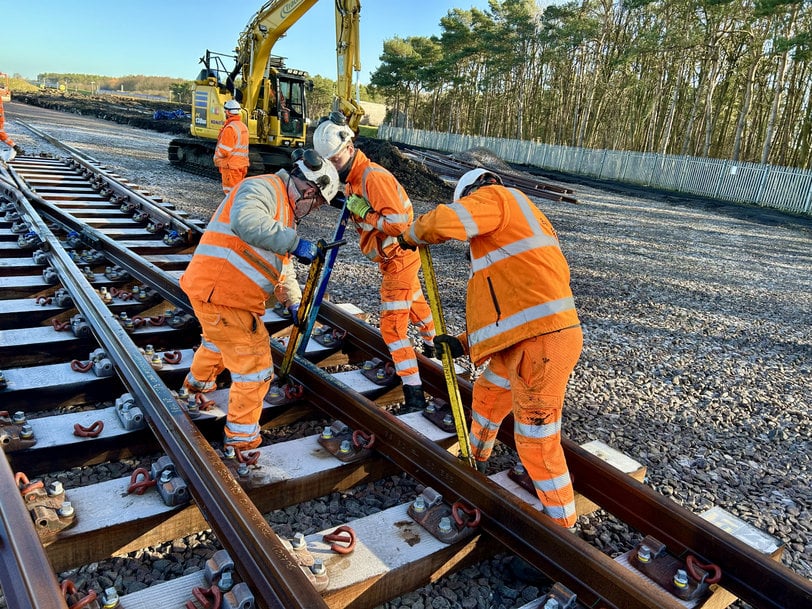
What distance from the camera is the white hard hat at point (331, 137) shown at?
3.88m

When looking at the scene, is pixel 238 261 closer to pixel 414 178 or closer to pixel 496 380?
pixel 496 380

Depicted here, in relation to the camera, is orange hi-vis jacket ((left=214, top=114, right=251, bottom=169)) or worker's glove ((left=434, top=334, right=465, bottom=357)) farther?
orange hi-vis jacket ((left=214, top=114, right=251, bottom=169))

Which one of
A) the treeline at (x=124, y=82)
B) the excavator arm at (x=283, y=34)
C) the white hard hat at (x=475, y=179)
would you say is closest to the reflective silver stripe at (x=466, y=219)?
the white hard hat at (x=475, y=179)

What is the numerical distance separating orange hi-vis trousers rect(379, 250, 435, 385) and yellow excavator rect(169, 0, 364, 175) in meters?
9.32

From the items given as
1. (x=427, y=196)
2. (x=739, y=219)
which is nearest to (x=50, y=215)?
(x=427, y=196)

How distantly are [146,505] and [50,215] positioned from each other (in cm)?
637

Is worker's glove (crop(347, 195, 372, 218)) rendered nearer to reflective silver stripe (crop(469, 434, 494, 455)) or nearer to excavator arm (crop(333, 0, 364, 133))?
reflective silver stripe (crop(469, 434, 494, 455))

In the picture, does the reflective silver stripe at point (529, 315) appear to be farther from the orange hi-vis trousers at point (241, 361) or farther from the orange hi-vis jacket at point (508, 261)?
the orange hi-vis trousers at point (241, 361)

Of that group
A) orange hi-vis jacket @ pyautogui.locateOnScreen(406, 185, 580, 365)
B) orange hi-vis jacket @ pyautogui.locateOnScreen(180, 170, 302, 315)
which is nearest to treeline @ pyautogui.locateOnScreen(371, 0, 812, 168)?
orange hi-vis jacket @ pyautogui.locateOnScreen(406, 185, 580, 365)

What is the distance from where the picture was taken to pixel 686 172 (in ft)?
94.0

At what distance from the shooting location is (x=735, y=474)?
3691 millimetres

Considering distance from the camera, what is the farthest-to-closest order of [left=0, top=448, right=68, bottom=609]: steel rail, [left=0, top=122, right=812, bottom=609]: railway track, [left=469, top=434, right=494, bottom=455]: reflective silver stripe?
1. [left=469, top=434, right=494, bottom=455]: reflective silver stripe
2. [left=0, top=122, right=812, bottom=609]: railway track
3. [left=0, top=448, right=68, bottom=609]: steel rail

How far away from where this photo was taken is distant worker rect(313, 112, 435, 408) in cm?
392

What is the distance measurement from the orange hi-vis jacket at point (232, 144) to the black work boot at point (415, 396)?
7.72 meters
